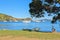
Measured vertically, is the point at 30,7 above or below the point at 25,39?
above

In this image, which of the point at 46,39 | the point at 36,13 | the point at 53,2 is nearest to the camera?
the point at 46,39

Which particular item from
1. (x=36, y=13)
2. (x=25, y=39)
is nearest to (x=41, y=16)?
(x=36, y=13)

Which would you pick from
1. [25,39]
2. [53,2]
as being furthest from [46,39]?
[53,2]

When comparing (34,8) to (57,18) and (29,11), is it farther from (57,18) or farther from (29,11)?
(57,18)

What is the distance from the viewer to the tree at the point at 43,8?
36.8 m

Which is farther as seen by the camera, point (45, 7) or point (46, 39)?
point (45, 7)

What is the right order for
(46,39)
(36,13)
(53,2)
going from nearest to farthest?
1. (46,39)
2. (53,2)
3. (36,13)

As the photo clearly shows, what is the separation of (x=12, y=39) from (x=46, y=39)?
3.84 metres

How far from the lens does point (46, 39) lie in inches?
960

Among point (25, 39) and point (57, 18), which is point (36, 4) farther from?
point (25, 39)

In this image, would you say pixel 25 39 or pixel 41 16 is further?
pixel 41 16

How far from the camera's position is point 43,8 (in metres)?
38.4

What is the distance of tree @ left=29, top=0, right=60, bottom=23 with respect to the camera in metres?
→ 36.8

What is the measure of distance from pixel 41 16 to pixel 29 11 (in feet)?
7.71
